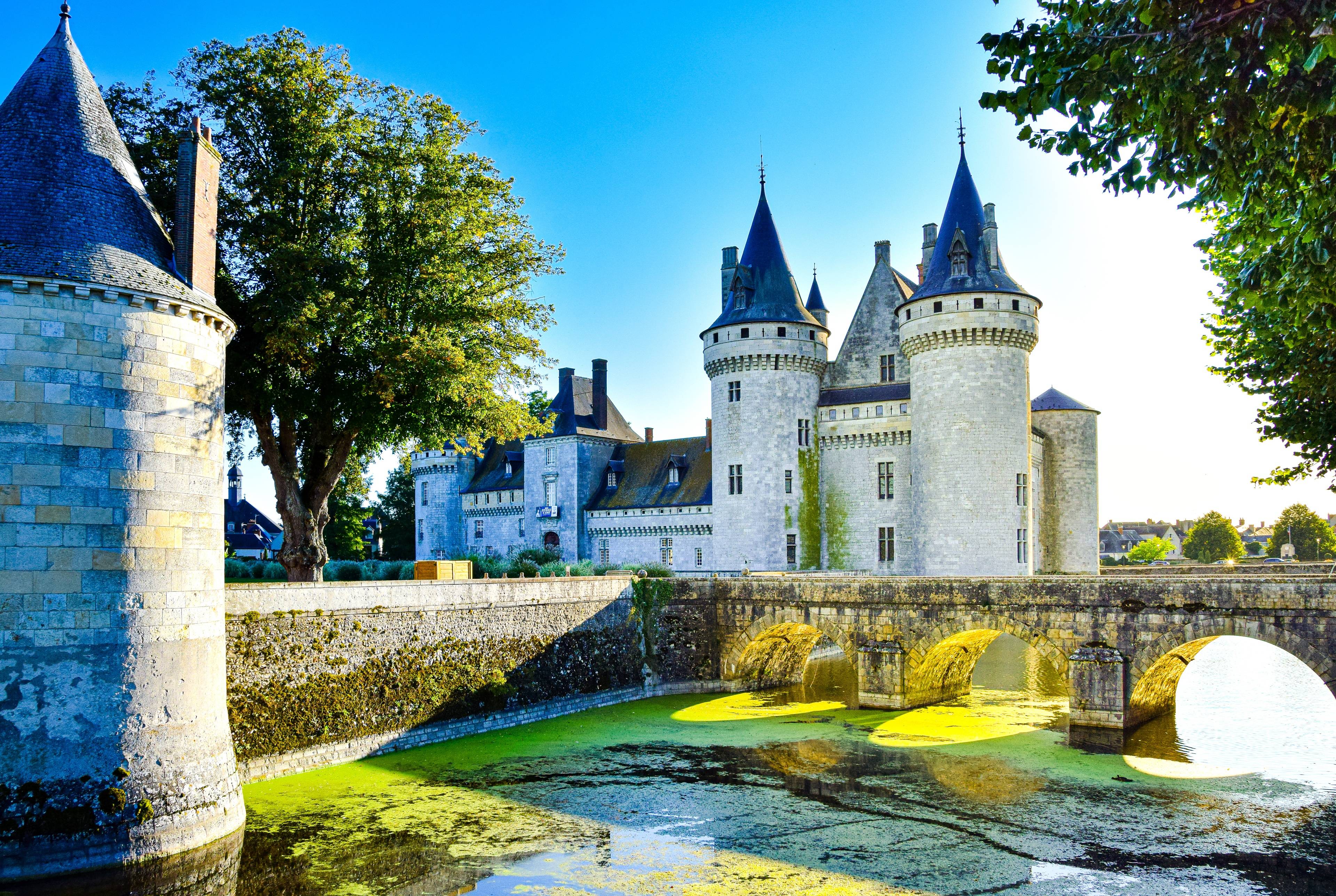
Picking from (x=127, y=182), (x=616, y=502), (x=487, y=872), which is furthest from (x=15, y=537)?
(x=616, y=502)

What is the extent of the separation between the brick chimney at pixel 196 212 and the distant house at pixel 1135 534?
93.4 m

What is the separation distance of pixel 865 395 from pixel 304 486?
2112 centimetres

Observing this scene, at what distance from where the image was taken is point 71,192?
38.0 feet

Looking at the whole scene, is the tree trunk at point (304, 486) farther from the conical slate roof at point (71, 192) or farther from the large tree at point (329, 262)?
the conical slate roof at point (71, 192)

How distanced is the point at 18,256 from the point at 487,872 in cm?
903

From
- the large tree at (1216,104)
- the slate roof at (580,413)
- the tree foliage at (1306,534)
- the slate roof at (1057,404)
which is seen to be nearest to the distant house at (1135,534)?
the tree foliage at (1306,534)

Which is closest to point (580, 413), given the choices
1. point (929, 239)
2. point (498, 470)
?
point (498, 470)

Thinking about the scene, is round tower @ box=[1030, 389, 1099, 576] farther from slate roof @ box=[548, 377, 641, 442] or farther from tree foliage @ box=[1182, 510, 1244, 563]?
tree foliage @ box=[1182, 510, 1244, 563]

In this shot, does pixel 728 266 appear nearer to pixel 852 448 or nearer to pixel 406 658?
pixel 852 448

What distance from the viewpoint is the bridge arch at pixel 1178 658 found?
17062 mm

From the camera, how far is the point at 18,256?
35.5 feet

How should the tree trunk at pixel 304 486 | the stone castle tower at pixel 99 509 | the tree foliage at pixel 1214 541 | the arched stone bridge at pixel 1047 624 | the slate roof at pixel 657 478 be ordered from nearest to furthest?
the stone castle tower at pixel 99 509
the arched stone bridge at pixel 1047 624
the tree trunk at pixel 304 486
the slate roof at pixel 657 478
the tree foliage at pixel 1214 541

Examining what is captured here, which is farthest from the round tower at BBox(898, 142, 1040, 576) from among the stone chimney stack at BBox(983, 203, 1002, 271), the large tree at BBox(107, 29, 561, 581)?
the large tree at BBox(107, 29, 561, 581)

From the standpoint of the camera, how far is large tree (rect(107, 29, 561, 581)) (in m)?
17.2
